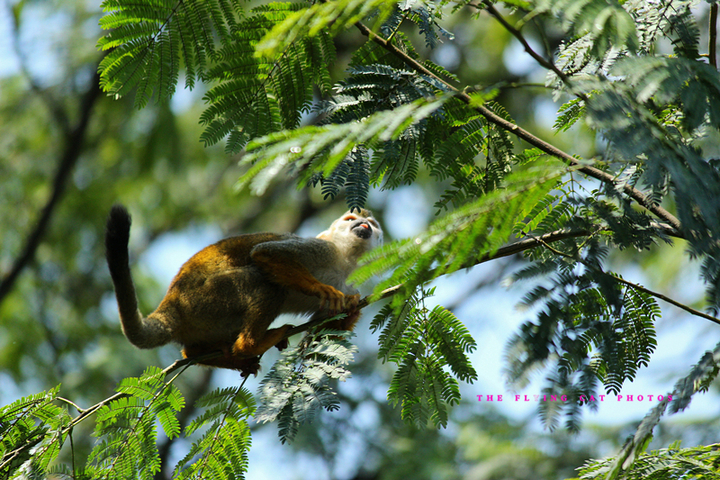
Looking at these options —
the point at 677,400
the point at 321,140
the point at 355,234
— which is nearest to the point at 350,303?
the point at 355,234

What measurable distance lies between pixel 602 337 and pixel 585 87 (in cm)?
85

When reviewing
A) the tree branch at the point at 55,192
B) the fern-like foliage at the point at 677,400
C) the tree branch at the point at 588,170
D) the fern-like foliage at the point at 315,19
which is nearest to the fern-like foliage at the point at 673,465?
the fern-like foliage at the point at 677,400

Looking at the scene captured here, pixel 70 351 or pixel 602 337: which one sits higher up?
pixel 70 351

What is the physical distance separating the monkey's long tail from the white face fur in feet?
4.95

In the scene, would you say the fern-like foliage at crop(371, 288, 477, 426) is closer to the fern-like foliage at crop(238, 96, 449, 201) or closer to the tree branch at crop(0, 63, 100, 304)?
the fern-like foliage at crop(238, 96, 449, 201)

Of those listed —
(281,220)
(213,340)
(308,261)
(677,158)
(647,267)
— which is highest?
(281,220)

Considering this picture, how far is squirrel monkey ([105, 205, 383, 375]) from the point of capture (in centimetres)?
371

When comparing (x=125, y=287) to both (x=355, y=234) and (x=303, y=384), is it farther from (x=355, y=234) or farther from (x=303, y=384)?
(x=355, y=234)

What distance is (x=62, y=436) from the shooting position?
2914 mm

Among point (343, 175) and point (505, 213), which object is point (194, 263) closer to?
point (343, 175)

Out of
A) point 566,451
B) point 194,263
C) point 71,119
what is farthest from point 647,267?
point 71,119

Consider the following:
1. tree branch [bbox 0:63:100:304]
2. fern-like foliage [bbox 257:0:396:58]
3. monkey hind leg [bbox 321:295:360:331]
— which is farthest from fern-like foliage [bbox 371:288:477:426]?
tree branch [bbox 0:63:100:304]

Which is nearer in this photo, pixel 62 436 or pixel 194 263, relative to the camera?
pixel 62 436

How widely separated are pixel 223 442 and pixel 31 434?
1008 mm
